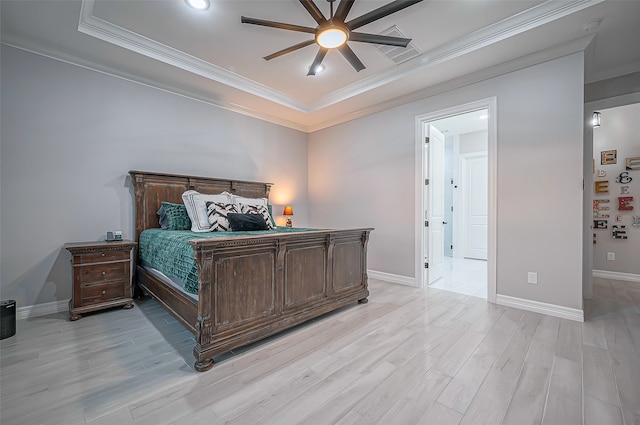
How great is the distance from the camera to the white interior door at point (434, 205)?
386 cm

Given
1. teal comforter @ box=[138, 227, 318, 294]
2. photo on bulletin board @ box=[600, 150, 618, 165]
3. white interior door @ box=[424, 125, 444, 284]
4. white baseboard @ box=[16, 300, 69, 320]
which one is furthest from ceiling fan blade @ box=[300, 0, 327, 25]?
photo on bulletin board @ box=[600, 150, 618, 165]

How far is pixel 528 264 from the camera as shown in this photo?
9.53 feet

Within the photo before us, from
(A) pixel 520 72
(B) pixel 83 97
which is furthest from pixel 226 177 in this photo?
(A) pixel 520 72

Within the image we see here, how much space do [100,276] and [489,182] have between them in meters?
4.40

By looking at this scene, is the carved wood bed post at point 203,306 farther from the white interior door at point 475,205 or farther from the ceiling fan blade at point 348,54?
the white interior door at point 475,205

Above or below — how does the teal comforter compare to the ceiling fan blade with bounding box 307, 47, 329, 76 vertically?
below

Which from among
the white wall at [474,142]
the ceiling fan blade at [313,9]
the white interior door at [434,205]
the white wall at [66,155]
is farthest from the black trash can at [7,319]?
the white wall at [474,142]

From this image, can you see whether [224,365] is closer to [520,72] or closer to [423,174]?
[423,174]

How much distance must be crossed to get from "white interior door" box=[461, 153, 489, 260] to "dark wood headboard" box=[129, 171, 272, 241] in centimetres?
528

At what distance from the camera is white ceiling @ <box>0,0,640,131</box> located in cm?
234

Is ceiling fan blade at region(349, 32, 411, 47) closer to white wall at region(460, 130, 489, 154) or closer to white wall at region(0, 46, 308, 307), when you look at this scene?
white wall at region(0, 46, 308, 307)

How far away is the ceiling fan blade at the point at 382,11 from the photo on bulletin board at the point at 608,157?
15.7 ft

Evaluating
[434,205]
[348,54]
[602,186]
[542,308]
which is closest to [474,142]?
[602,186]

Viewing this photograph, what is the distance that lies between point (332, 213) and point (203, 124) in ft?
8.47
